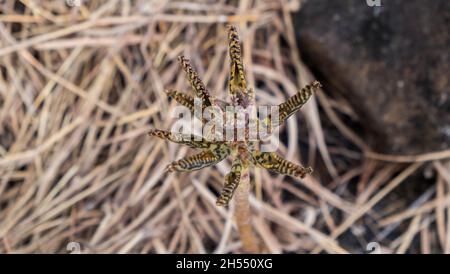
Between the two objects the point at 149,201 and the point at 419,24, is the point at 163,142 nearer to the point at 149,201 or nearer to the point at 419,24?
the point at 149,201

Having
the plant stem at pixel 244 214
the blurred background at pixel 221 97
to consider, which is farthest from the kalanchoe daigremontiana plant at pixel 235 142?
the blurred background at pixel 221 97

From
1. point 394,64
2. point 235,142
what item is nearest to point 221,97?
point 394,64

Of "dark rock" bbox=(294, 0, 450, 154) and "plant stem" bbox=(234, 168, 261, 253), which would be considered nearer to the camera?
"plant stem" bbox=(234, 168, 261, 253)

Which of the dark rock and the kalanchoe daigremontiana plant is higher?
the dark rock

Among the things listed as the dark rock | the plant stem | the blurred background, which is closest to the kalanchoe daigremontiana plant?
the plant stem

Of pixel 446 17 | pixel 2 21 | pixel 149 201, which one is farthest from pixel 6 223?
pixel 446 17

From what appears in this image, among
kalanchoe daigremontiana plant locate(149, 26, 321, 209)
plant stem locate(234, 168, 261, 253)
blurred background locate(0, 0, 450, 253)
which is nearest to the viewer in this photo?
kalanchoe daigremontiana plant locate(149, 26, 321, 209)

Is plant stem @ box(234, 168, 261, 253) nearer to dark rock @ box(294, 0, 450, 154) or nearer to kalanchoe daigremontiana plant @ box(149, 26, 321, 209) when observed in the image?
kalanchoe daigremontiana plant @ box(149, 26, 321, 209)
